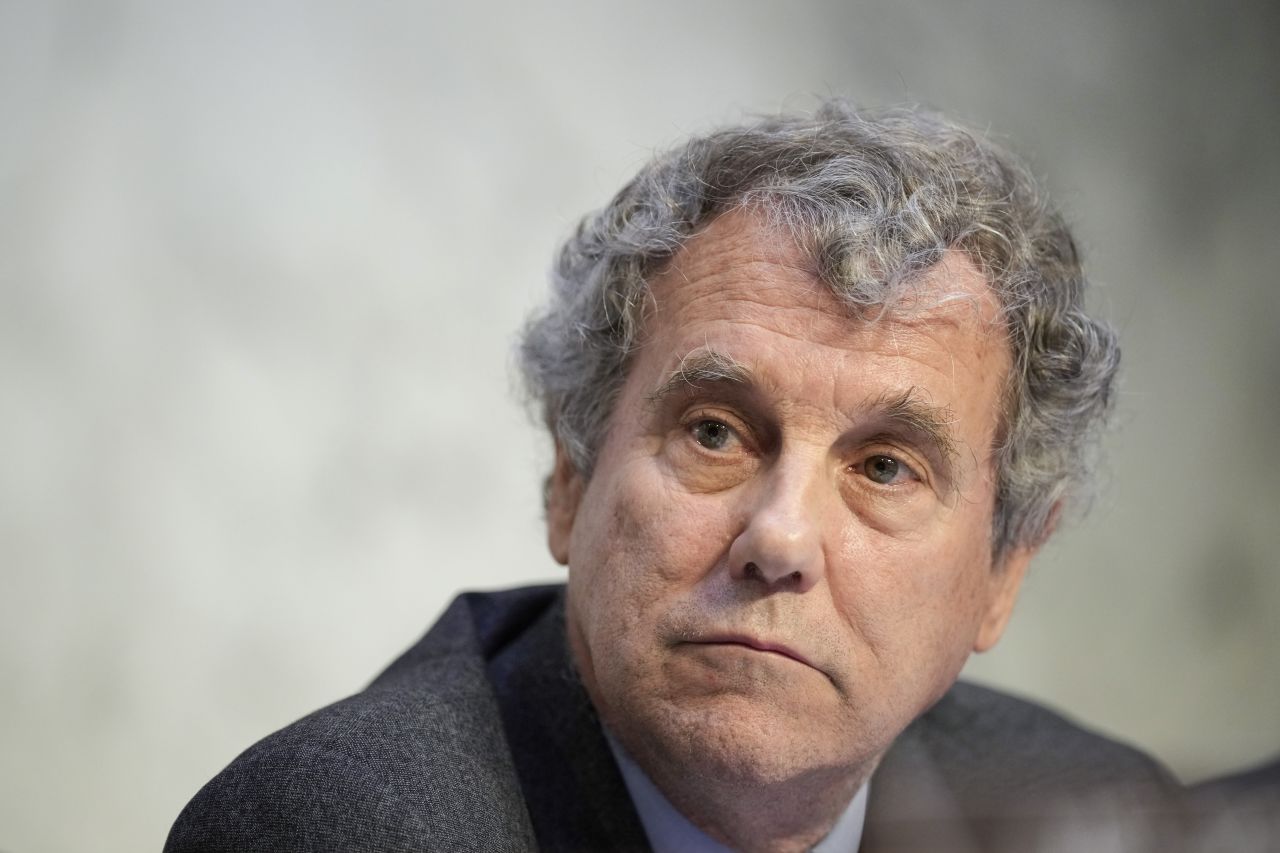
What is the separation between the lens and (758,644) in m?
1.51

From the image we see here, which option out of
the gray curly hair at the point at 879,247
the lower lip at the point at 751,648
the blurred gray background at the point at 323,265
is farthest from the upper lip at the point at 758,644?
the blurred gray background at the point at 323,265

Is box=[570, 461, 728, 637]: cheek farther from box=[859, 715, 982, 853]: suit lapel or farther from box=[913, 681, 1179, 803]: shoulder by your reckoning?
box=[913, 681, 1179, 803]: shoulder

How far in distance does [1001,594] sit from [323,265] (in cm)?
176

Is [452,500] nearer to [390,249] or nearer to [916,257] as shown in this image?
[390,249]

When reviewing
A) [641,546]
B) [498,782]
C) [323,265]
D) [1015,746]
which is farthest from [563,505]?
[323,265]

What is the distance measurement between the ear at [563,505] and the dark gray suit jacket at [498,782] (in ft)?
0.38

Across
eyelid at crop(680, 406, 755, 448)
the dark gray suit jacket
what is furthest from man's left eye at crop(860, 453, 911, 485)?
the dark gray suit jacket

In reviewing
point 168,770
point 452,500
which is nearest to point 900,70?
point 452,500

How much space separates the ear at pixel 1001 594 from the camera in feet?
6.21

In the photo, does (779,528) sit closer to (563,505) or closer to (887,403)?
(887,403)

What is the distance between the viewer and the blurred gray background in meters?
2.86

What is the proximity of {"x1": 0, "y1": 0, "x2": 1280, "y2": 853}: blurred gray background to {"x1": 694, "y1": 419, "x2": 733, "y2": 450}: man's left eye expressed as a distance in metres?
0.88

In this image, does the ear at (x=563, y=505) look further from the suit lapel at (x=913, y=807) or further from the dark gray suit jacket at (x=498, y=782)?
the suit lapel at (x=913, y=807)

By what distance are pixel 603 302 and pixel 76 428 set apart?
60.6 inches
